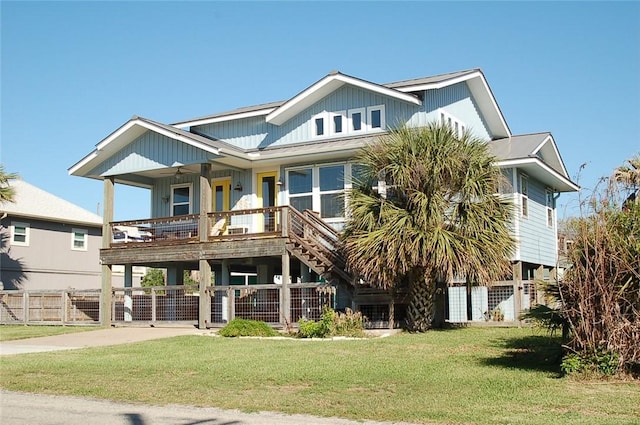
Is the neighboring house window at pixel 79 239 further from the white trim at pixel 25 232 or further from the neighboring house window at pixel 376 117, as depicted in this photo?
the neighboring house window at pixel 376 117

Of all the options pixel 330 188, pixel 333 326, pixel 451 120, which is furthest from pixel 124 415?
pixel 451 120

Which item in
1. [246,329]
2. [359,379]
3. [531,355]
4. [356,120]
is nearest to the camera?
Answer: [359,379]

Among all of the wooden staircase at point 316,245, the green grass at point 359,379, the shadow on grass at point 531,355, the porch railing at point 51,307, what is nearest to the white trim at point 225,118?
the wooden staircase at point 316,245

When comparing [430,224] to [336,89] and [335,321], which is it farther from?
[336,89]

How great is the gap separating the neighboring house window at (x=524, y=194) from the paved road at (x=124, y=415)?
16.8 metres

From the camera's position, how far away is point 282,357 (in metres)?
14.0

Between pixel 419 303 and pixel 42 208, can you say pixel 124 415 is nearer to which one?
pixel 419 303

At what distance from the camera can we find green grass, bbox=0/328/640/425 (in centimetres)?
876

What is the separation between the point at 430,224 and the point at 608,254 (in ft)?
21.5

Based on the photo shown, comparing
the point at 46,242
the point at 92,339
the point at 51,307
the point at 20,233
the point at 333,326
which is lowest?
the point at 92,339

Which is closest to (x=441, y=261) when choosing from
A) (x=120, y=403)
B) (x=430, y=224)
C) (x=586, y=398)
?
(x=430, y=224)

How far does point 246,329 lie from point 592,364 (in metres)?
10.2

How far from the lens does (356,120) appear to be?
23391 millimetres

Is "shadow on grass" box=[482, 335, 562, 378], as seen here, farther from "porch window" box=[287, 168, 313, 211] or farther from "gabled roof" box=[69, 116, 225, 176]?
"gabled roof" box=[69, 116, 225, 176]
